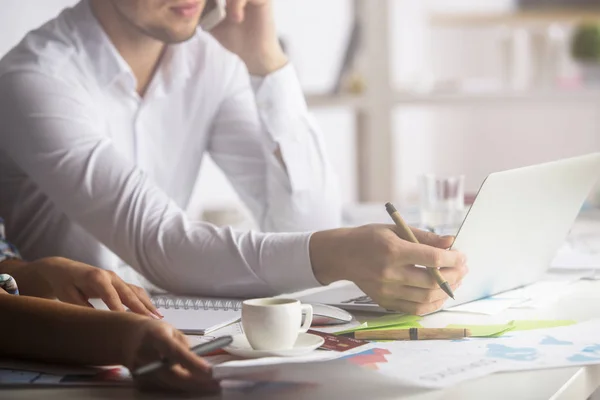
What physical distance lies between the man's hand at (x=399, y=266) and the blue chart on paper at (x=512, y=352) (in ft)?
0.43

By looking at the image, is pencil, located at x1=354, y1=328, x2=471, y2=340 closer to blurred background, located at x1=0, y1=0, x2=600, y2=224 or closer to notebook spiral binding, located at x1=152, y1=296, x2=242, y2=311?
notebook spiral binding, located at x1=152, y1=296, x2=242, y2=311

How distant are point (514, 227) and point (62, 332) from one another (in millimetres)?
612

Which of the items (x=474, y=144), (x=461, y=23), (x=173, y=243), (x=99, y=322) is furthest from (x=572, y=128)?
(x=99, y=322)

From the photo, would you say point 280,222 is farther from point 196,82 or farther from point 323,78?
point 323,78

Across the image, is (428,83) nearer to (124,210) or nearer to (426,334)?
(124,210)

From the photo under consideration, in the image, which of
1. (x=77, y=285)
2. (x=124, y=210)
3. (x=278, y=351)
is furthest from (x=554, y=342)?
(x=124, y=210)

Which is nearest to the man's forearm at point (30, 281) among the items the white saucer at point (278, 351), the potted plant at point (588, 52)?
the white saucer at point (278, 351)

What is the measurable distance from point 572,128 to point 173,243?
444 cm

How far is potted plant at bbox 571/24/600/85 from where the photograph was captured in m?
3.64

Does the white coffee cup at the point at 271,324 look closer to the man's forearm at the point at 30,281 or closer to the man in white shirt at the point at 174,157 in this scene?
the man in white shirt at the point at 174,157

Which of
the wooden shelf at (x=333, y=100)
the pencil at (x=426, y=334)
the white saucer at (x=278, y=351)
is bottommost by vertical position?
the pencil at (x=426, y=334)

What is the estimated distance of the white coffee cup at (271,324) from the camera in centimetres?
100

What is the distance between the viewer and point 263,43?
1.82 meters

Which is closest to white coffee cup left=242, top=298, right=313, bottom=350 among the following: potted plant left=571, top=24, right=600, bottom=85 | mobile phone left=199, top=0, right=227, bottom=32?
mobile phone left=199, top=0, right=227, bottom=32
